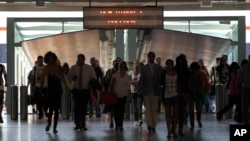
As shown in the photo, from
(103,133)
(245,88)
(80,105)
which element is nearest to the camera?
Result: (103,133)

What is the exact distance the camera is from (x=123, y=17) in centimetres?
1798

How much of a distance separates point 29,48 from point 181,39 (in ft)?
20.4

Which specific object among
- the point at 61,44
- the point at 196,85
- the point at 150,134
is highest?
the point at 61,44

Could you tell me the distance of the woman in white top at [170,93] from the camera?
1350 cm

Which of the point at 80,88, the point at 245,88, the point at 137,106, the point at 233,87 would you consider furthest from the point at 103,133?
the point at 233,87

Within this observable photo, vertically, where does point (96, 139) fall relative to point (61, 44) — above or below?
below

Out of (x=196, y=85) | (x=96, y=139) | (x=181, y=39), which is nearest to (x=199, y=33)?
(x=181, y=39)

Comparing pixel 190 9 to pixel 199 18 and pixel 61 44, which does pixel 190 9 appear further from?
pixel 61 44

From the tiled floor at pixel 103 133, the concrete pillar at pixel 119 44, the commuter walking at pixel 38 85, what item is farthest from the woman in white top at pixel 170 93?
the concrete pillar at pixel 119 44

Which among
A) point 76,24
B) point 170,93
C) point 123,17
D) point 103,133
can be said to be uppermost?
point 76,24

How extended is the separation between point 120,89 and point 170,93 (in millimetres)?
2276

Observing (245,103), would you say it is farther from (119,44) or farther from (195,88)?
(119,44)

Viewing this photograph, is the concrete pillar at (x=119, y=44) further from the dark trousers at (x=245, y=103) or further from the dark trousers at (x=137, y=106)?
the dark trousers at (x=245, y=103)

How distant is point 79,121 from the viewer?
50.1 feet
